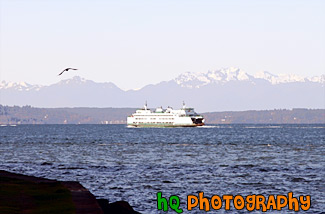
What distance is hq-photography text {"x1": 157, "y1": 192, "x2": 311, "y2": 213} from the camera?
34.5 meters

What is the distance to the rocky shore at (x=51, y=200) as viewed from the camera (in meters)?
26.4

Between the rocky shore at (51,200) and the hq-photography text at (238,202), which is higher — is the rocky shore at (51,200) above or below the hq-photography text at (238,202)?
above

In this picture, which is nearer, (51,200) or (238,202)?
(51,200)

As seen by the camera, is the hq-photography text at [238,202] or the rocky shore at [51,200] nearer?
the rocky shore at [51,200]

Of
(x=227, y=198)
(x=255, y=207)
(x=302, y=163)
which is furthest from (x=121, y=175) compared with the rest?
(x=302, y=163)

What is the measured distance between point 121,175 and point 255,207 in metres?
20.2

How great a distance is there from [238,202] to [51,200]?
1212cm

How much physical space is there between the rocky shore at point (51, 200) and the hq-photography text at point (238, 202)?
15.5ft

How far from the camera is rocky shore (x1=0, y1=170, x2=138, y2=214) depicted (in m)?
26.4

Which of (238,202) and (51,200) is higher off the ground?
(51,200)

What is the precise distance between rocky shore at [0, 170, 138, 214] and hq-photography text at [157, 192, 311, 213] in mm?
4718

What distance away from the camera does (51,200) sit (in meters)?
29.3

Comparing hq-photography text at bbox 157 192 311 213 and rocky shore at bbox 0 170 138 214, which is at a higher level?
rocky shore at bbox 0 170 138 214

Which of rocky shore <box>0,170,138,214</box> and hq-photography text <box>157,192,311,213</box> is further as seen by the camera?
hq-photography text <box>157,192,311,213</box>
